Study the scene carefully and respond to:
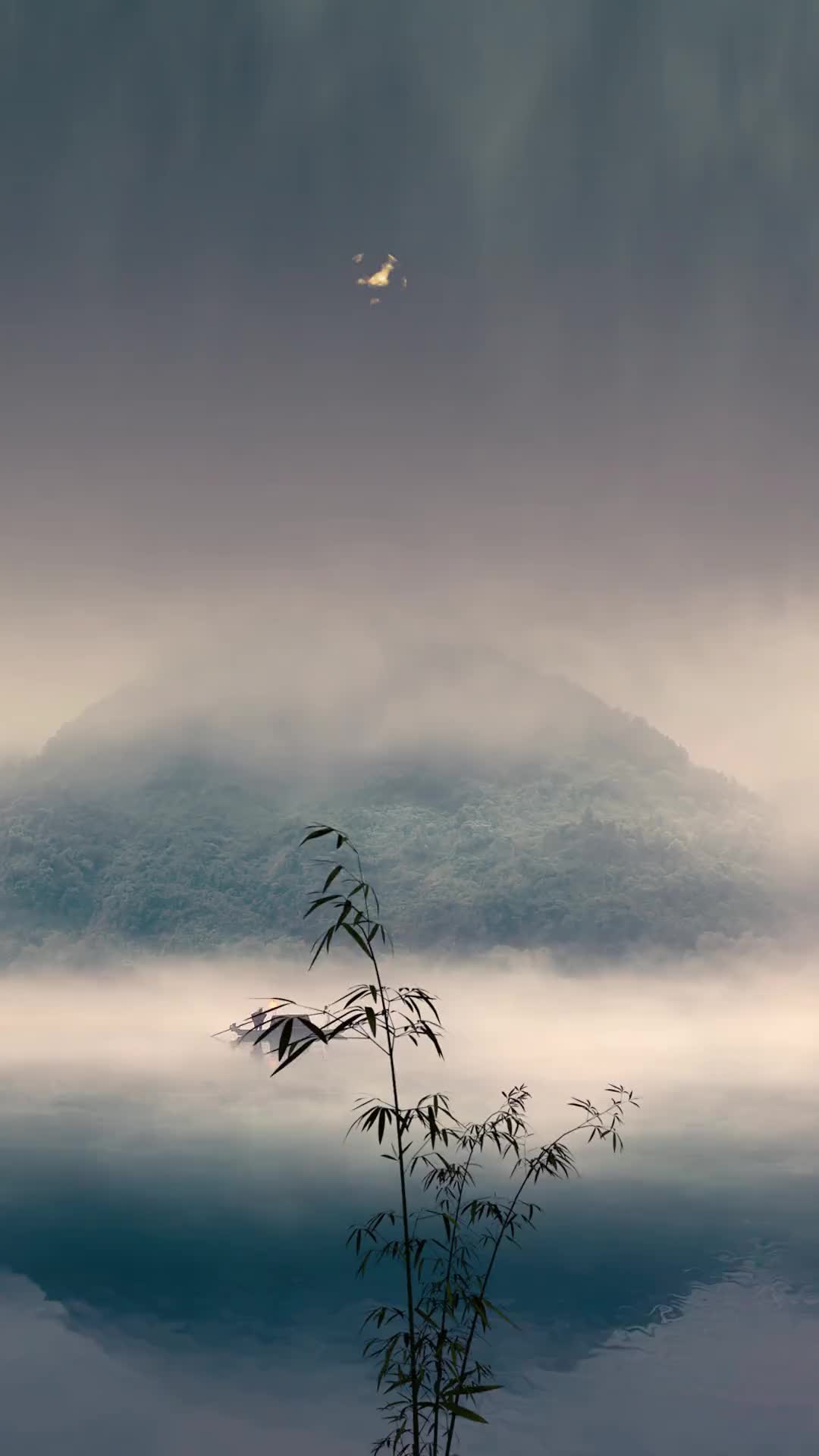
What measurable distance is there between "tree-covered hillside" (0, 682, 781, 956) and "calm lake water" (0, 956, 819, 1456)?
2605 inches

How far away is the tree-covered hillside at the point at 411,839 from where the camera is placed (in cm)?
15475

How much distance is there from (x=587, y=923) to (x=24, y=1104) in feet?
308

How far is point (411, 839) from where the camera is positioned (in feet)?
548

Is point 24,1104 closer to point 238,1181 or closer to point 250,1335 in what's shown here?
point 238,1181

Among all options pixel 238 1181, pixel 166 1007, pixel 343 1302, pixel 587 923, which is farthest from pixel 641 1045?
pixel 343 1302

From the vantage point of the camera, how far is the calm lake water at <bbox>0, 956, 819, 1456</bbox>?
1888 centimetres

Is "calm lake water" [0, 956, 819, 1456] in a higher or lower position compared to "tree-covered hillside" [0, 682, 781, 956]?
lower

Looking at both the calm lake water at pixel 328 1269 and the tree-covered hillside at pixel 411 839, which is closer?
the calm lake water at pixel 328 1269

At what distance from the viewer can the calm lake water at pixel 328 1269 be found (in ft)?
61.9

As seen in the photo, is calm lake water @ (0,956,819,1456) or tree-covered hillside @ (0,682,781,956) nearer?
calm lake water @ (0,956,819,1456)

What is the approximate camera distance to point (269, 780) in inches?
7136

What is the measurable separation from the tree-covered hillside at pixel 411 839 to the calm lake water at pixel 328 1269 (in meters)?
66.2

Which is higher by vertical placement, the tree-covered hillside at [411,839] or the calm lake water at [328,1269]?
the tree-covered hillside at [411,839]

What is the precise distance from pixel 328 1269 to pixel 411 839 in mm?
135593
